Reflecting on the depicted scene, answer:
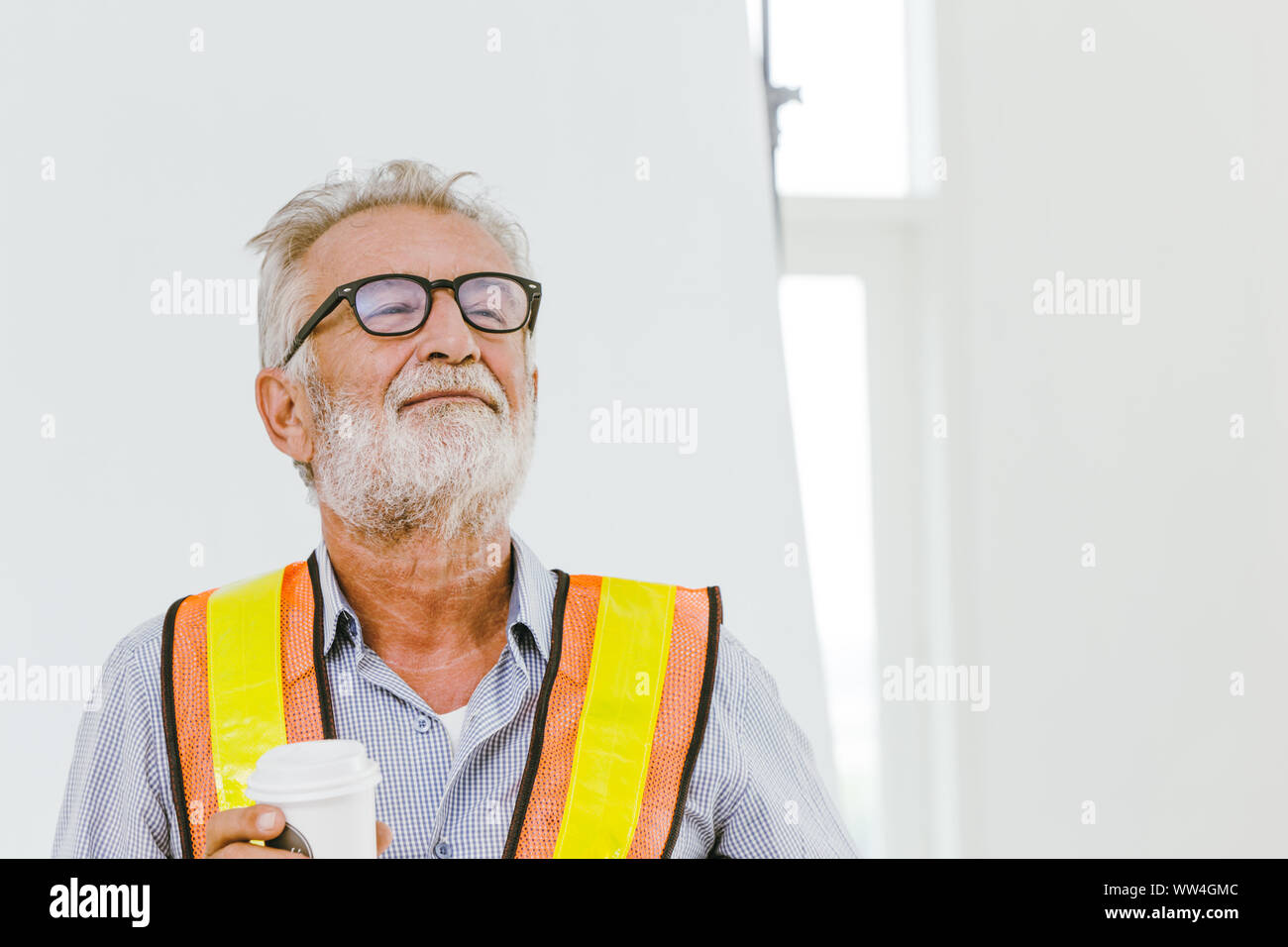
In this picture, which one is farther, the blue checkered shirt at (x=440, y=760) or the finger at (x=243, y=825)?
the blue checkered shirt at (x=440, y=760)

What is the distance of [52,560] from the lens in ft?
6.07

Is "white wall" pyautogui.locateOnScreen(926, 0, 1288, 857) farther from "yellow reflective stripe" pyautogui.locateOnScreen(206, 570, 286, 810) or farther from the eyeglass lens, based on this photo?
"yellow reflective stripe" pyautogui.locateOnScreen(206, 570, 286, 810)

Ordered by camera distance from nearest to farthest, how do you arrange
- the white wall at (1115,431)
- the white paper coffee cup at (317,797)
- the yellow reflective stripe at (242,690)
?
the white paper coffee cup at (317,797), the yellow reflective stripe at (242,690), the white wall at (1115,431)

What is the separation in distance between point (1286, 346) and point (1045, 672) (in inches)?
31.3

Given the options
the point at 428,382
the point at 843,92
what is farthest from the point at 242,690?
the point at 843,92

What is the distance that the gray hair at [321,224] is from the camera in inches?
71.0

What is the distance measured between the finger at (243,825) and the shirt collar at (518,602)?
31 cm

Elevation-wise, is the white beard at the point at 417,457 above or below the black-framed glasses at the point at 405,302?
below

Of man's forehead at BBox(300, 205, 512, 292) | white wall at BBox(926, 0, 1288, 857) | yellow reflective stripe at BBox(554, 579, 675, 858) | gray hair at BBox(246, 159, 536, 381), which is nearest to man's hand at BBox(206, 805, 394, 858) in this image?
yellow reflective stripe at BBox(554, 579, 675, 858)

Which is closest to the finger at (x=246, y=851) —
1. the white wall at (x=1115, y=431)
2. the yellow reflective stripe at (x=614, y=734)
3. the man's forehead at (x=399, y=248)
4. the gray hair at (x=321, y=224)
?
the yellow reflective stripe at (x=614, y=734)

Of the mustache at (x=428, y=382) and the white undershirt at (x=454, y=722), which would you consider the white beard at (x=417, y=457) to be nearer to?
the mustache at (x=428, y=382)

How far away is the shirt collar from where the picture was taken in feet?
5.71

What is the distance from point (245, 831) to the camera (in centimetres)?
146

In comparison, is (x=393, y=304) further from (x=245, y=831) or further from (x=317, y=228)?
(x=245, y=831)
